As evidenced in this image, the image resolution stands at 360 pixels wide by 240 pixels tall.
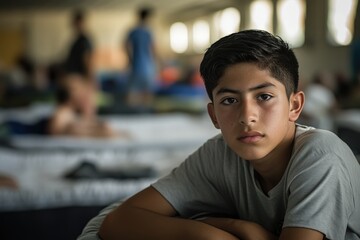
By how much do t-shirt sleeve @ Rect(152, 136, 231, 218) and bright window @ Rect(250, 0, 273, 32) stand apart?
8556mm

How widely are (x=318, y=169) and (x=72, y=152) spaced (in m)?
2.54

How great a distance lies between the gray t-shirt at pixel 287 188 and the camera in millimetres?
886

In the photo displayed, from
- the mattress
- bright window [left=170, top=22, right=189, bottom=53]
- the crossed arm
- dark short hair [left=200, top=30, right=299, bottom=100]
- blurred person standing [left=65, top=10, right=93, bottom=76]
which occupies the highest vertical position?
dark short hair [left=200, top=30, right=299, bottom=100]

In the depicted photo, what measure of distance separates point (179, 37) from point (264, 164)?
15707 mm

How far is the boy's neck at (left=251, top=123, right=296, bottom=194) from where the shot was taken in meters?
1.00

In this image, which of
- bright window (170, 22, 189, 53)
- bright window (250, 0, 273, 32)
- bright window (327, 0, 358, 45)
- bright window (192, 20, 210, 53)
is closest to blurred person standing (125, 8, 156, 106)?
bright window (327, 0, 358, 45)

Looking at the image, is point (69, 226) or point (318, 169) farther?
point (69, 226)

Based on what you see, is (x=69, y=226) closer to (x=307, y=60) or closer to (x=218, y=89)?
(x=218, y=89)

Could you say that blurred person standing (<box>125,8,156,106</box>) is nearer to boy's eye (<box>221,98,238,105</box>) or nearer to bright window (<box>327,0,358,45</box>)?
bright window (<box>327,0,358,45</box>)

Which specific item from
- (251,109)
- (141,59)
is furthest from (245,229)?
(141,59)

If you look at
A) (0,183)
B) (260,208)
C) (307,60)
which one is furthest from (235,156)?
(307,60)

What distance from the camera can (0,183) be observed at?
235 cm

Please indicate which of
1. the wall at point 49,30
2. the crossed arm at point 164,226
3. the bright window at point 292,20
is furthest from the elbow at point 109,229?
the wall at point 49,30

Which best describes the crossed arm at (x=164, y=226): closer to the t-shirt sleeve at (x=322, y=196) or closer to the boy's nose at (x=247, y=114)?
the t-shirt sleeve at (x=322, y=196)
